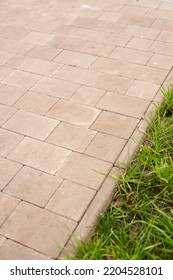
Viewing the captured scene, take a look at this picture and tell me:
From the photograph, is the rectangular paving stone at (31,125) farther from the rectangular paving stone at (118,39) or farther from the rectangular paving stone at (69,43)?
the rectangular paving stone at (118,39)

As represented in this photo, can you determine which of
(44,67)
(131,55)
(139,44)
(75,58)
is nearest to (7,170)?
(44,67)

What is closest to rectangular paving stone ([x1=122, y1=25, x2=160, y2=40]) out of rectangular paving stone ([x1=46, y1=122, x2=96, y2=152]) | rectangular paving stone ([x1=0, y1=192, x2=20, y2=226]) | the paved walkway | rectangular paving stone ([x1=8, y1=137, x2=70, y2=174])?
the paved walkway

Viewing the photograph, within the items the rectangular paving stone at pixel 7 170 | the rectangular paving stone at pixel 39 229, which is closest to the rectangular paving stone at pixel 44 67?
the rectangular paving stone at pixel 7 170

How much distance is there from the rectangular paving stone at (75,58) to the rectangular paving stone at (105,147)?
1.46m

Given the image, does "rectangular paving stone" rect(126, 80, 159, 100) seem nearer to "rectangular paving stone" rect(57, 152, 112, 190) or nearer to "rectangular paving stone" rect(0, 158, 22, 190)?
"rectangular paving stone" rect(57, 152, 112, 190)

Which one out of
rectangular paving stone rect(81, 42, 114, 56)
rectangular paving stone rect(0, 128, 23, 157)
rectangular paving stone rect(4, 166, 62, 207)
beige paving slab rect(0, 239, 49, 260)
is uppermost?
rectangular paving stone rect(0, 128, 23, 157)

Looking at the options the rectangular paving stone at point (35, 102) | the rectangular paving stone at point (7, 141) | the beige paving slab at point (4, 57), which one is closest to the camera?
the rectangular paving stone at point (7, 141)

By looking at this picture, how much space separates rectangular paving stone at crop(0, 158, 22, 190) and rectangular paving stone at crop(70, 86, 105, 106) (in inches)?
44.2

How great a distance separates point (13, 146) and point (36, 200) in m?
0.74

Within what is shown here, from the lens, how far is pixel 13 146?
3.32m

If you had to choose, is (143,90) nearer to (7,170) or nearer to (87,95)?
(87,95)

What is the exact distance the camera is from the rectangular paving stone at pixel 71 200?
8.87 feet

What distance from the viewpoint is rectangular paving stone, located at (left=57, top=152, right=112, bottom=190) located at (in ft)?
9.66
